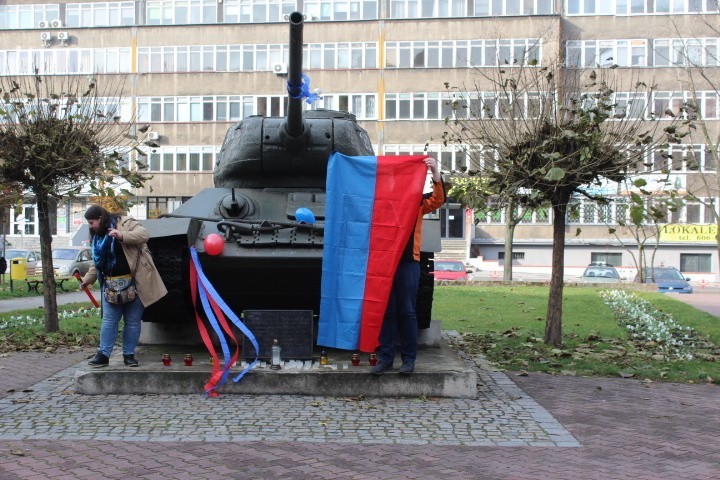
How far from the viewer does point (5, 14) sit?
46.1 metres

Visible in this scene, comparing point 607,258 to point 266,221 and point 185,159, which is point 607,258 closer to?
point 185,159

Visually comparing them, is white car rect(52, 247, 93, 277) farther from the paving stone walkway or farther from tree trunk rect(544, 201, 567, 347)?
the paving stone walkway

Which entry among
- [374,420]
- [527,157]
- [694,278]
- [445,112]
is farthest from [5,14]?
[374,420]

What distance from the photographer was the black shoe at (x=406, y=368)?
7957 mm

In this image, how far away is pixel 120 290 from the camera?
27.1 feet

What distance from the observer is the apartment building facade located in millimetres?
42438

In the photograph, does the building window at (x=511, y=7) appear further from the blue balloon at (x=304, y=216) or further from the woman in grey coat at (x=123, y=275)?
the woman in grey coat at (x=123, y=275)

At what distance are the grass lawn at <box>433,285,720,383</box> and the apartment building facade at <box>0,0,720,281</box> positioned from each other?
22116 mm

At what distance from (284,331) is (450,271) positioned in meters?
25.8

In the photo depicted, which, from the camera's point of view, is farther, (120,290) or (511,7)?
(511,7)

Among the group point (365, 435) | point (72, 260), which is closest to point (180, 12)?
point (72, 260)

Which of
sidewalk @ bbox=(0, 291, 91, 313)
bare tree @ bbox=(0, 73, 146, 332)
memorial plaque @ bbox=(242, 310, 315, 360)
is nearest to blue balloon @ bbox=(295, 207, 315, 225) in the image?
memorial plaque @ bbox=(242, 310, 315, 360)

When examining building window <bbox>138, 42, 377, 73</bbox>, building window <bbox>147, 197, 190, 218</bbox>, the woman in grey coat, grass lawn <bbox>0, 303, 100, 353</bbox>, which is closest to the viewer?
the woman in grey coat

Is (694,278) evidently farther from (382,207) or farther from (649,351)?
(382,207)
